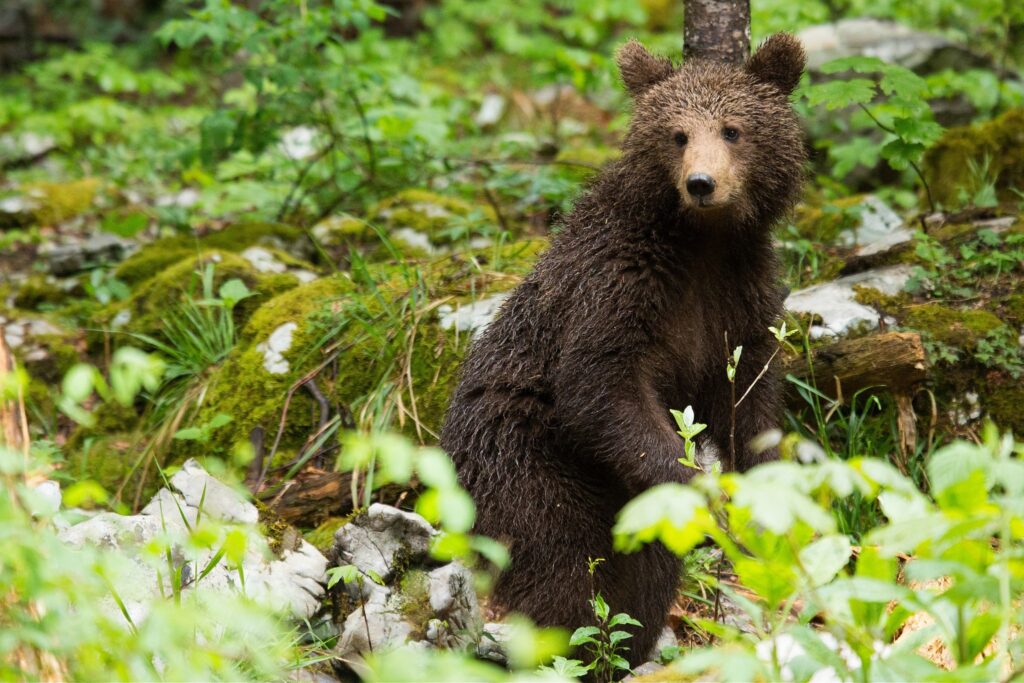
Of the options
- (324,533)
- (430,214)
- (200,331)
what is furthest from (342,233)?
(324,533)

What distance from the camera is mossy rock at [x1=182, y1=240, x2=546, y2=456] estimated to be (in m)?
5.33

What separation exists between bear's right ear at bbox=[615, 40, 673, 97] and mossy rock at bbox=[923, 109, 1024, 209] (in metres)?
2.87

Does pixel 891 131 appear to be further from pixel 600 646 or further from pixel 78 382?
pixel 78 382

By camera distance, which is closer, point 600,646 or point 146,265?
point 600,646

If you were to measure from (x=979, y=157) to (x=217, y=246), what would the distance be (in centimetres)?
512

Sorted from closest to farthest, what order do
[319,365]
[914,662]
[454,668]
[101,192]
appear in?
[454,668], [914,662], [319,365], [101,192]

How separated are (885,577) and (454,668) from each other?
3.13ft

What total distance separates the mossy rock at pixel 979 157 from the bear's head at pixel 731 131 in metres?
2.65

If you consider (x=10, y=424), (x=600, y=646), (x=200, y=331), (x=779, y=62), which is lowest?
(x=200, y=331)

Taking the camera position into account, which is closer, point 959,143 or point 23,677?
point 23,677

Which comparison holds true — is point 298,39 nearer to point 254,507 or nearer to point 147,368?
point 254,507

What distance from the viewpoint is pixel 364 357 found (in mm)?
5586

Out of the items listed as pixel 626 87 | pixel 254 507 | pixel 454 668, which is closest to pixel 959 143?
pixel 626 87

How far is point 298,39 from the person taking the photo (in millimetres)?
7043
